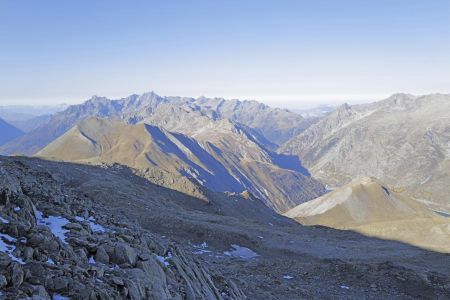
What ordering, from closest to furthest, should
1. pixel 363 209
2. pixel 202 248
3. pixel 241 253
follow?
1. pixel 202 248
2. pixel 241 253
3. pixel 363 209

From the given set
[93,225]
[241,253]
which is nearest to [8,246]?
[93,225]

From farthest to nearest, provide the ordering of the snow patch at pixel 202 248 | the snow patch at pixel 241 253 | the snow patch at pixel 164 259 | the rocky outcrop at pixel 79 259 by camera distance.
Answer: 1. the snow patch at pixel 241 253
2. the snow patch at pixel 202 248
3. the snow patch at pixel 164 259
4. the rocky outcrop at pixel 79 259

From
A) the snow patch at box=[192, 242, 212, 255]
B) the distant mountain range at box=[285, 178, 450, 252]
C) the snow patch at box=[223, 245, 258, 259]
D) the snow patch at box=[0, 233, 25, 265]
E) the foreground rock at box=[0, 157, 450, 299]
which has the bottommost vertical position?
the distant mountain range at box=[285, 178, 450, 252]

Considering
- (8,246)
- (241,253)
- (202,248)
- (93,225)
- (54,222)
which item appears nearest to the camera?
(8,246)

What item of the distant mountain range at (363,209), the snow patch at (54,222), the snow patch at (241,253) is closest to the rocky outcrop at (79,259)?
the snow patch at (54,222)

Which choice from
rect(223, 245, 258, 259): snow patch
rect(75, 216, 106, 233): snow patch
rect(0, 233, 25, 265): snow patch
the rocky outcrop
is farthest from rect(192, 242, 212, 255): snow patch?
rect(0, 233, 25, 265): snow patch

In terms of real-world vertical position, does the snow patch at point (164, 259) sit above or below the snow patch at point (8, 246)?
below

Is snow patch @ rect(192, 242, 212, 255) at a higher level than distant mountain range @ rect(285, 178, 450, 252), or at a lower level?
higher

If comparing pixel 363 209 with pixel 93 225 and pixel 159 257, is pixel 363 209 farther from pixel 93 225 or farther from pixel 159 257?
pixel 93 225

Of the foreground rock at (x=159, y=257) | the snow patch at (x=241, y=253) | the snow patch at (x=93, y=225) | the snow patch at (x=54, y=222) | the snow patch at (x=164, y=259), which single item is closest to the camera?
the foreground rock at (x=159, y=257)

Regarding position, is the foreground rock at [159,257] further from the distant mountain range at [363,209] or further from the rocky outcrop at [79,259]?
the distant mountain range at [363,209]

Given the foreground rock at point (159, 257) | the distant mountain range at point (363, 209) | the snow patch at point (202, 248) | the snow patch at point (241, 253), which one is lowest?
the distant mountain range at point (363, 209)

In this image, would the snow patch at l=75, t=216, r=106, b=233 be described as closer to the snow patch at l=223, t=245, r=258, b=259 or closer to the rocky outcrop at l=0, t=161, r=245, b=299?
the rocky outcrop at l=0, t=161, r=245, b=299

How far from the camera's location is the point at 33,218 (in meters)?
17.6
